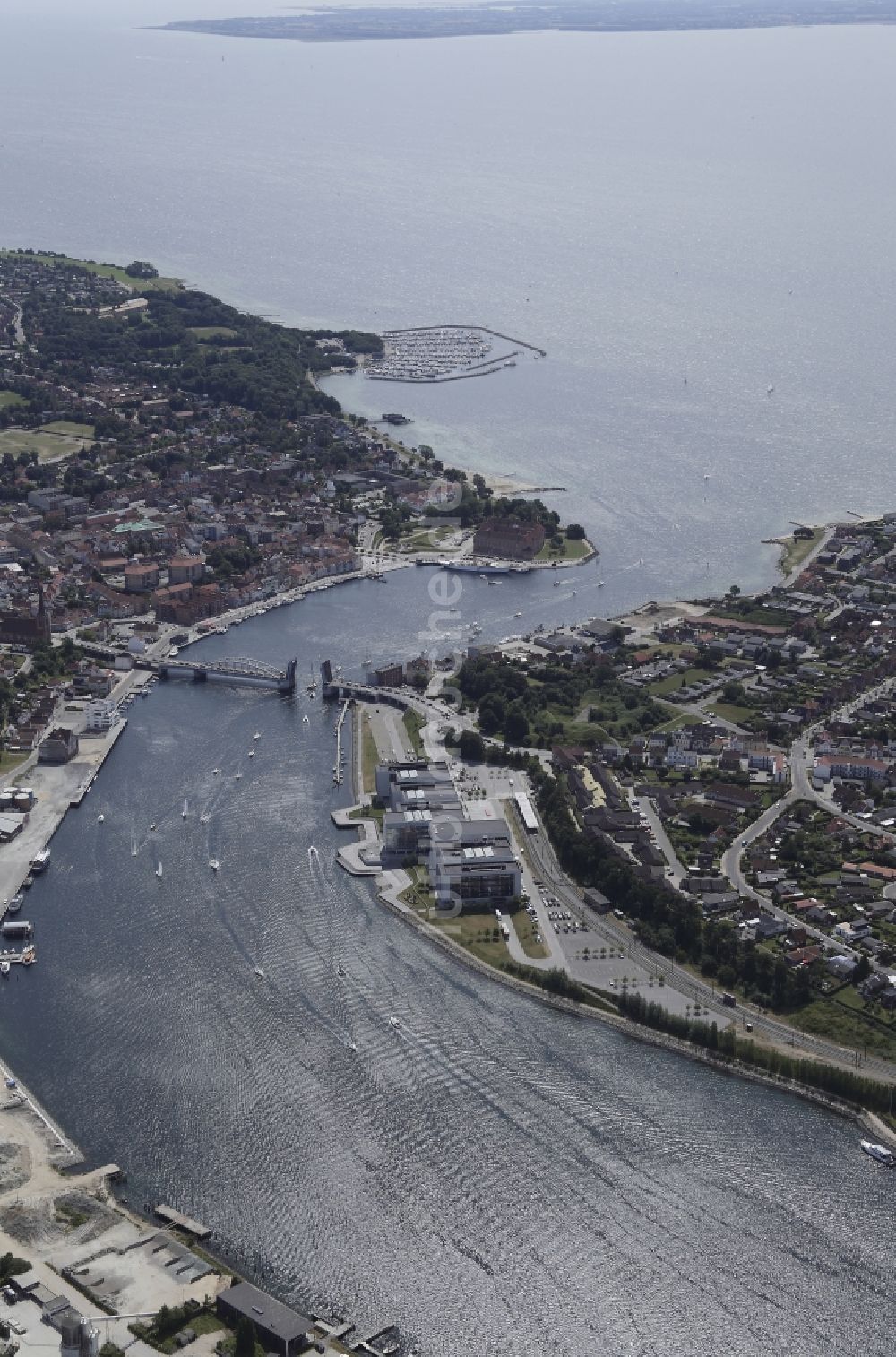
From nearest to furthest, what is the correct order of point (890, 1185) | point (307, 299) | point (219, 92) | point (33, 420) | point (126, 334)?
point (890, 1185) → point (33, 420) → point (126, 334) → point (307, 299) → point (219, 92)

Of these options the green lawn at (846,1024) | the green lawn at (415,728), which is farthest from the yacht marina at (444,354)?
the green lawn at (846,1024)

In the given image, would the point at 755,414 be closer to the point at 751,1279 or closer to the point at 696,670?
the point at 696,670

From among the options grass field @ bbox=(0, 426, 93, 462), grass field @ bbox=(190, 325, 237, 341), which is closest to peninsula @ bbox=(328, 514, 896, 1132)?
grass field @ bbox=(0, 426, 93, 462)

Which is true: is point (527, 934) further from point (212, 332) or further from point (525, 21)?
point (525, 21)

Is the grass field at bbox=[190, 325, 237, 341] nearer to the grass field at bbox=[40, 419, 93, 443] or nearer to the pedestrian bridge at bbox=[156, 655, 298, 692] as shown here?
the grass field at bbox=[40, 419, 93, 443]

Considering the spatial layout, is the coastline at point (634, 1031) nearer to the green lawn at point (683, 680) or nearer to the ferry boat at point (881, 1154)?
the ferry boat at point (881, 1154)

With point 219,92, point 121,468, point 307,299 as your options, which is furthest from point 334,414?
point 219,92

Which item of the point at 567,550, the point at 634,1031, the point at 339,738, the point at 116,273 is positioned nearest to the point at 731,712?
the point at 339,738
